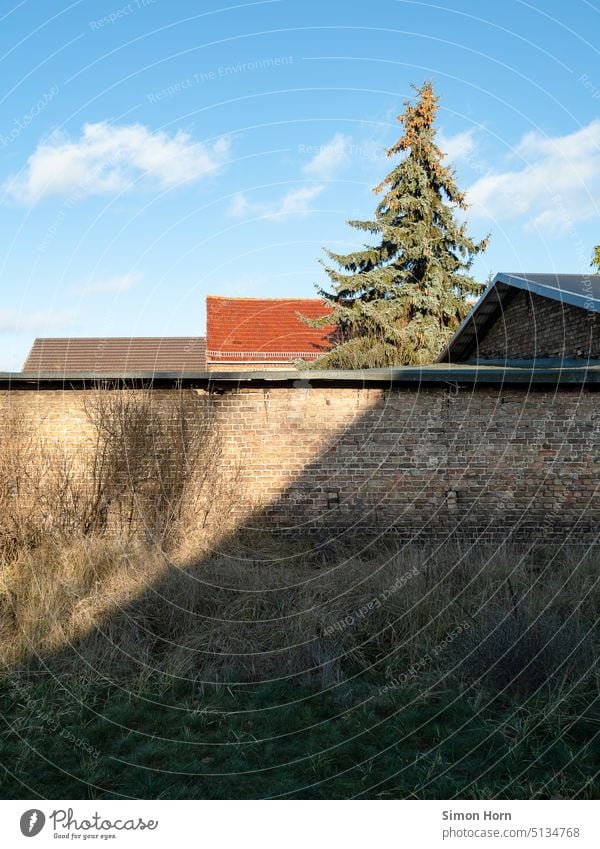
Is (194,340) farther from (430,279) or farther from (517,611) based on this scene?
(517,611)

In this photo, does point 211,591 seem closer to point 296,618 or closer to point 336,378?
point 296,618

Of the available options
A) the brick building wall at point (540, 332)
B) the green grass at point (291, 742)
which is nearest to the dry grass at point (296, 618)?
the green grass at point (291, 742)

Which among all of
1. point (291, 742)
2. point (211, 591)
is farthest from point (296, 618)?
point (291, 742)

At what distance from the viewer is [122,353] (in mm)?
33656

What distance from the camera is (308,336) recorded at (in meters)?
26.7

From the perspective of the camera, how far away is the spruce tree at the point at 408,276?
21.0 meters

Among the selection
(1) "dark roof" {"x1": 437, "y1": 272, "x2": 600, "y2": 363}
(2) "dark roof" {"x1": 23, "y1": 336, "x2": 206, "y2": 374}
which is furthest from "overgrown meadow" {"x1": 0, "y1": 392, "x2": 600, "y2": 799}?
(2) "dark roof" {"x1": 23, "y1": 336, "x2": 206, "y2": 374}

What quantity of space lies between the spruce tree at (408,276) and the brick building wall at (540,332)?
4465mm

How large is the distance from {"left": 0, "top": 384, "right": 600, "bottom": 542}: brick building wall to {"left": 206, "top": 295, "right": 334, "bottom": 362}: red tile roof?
15.0 meters

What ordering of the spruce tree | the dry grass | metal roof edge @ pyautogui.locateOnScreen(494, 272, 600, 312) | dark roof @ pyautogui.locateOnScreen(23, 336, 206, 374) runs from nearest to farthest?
the dry grass < metal roof edge @ pyautogui.locateOnScreen(494, 272, 600, 312) < the spruce tree < dark roof @ pyautogui.locateOnScreen(23, 336, 206, 374)

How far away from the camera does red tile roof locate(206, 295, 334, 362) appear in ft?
85.8

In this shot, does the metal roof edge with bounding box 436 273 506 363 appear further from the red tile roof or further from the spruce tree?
the red tile roof

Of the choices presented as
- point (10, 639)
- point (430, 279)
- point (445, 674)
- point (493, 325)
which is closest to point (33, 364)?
point (430, 279)

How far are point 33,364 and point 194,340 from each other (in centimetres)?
825
